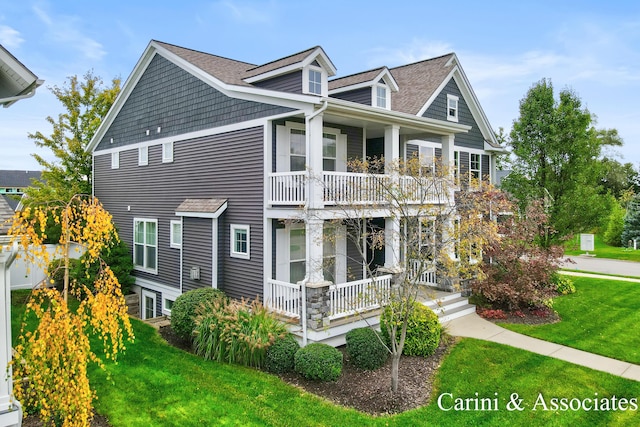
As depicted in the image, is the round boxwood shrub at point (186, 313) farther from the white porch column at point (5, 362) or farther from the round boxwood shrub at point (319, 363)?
the white porch column at point (5, 362)

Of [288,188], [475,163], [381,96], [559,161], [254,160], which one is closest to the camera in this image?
[288,188]

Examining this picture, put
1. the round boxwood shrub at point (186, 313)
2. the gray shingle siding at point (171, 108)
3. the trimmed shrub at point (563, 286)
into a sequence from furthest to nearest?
the trimmed shrub at point (563, 286) < the gray shingle siding at point (171, 108) < the round boxwood shrub at point (186, 313)

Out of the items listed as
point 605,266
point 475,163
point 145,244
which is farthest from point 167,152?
point 605,266

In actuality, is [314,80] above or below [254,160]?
above

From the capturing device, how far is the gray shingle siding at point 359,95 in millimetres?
15070

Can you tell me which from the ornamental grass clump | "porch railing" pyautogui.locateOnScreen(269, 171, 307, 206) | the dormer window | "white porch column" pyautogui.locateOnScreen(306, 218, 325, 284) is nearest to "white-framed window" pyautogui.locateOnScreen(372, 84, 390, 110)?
the dormer window

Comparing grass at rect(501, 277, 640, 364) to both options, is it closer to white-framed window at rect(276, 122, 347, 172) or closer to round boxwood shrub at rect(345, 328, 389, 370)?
round boxwood shrub at rect(345, 328, 389, 370)

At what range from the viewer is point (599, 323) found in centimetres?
1298

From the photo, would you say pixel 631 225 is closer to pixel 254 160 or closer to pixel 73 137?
pixel 254 160

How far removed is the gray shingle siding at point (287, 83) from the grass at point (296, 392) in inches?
310

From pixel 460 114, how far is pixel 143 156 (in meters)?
13.7

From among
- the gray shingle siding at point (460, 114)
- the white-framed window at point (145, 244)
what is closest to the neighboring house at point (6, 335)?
the white-framed window at point (145, 244)

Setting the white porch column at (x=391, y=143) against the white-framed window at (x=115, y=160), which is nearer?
the white porch column at (x=391, y=143)

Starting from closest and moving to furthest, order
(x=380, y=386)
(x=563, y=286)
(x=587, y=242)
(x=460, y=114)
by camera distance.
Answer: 1. (x=380, y=386)
2. (x=563, y=286)
3. (x=460, y=114)
4. (x=587, y=242)
